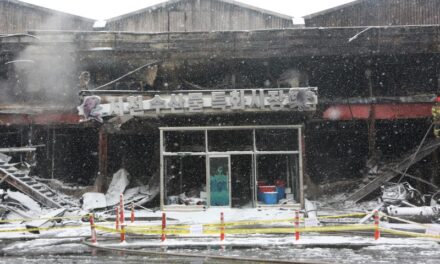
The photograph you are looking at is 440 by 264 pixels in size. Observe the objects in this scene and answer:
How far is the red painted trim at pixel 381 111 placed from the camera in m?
23.8

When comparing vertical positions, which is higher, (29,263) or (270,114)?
(270,114)

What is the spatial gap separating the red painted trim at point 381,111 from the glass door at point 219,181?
676 cm

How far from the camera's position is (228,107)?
19.6 metres

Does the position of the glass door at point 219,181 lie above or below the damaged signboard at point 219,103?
below

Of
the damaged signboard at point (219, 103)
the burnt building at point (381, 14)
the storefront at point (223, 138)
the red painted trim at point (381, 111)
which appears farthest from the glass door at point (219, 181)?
the burnt building at point (381, 14)

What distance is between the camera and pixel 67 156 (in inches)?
1024

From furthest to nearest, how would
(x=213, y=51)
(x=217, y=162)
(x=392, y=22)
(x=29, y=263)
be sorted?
(x=392, y=22), (x=213, y=51), (x=217, y=162), (x=29, y=263)

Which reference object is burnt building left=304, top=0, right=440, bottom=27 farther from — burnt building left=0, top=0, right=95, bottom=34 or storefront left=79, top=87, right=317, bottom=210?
burnt building left=0, top=0, right=95, bottom=34

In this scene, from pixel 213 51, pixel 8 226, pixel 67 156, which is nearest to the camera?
pixel 8 226

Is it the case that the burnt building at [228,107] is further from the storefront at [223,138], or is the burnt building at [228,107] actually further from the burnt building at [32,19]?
the burnt building at [32,19]

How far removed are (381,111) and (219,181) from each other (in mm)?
9233

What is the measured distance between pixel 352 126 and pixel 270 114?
22.0 feet

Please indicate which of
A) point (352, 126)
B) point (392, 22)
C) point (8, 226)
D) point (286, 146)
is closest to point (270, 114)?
point (286, 146)

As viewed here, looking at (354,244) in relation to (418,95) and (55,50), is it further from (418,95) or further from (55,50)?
(55,50)
